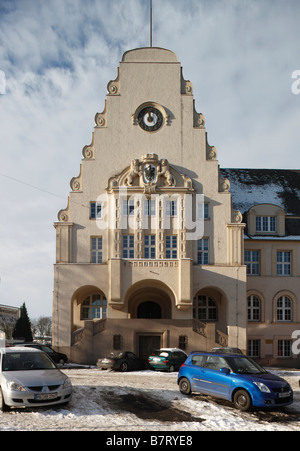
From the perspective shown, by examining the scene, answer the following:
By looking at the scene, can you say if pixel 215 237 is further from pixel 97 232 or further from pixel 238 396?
pixel 238 396

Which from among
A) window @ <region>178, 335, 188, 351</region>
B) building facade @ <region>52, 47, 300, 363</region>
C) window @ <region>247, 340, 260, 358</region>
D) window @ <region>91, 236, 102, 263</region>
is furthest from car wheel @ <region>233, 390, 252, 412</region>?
window @ <region>247, 340, 260, 358</region>

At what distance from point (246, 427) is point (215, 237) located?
22765mm

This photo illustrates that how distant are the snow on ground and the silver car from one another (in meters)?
0.33

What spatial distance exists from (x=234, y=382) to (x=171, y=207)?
2046 centimetres

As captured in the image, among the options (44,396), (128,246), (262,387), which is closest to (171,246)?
(128,246)

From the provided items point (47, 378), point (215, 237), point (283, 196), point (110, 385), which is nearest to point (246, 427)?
point (47, 378)

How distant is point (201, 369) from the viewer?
1662 centimetres

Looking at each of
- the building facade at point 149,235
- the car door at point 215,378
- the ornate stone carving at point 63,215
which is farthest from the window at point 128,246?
the car door at point 215,378

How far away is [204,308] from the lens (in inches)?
1437

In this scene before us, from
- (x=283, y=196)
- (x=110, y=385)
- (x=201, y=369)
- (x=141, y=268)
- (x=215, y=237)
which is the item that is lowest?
(x=110, y=385)

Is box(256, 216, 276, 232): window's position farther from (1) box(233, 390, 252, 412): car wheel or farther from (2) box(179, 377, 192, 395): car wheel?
(1) box(233, 390, 252, 412): car wheel

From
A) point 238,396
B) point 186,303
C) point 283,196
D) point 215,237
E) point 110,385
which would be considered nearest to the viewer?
point 238,396

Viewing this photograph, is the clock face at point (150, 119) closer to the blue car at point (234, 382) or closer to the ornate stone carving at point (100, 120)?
the ornate stone carving at point (100, 120)

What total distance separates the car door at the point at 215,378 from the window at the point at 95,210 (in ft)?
63.8
